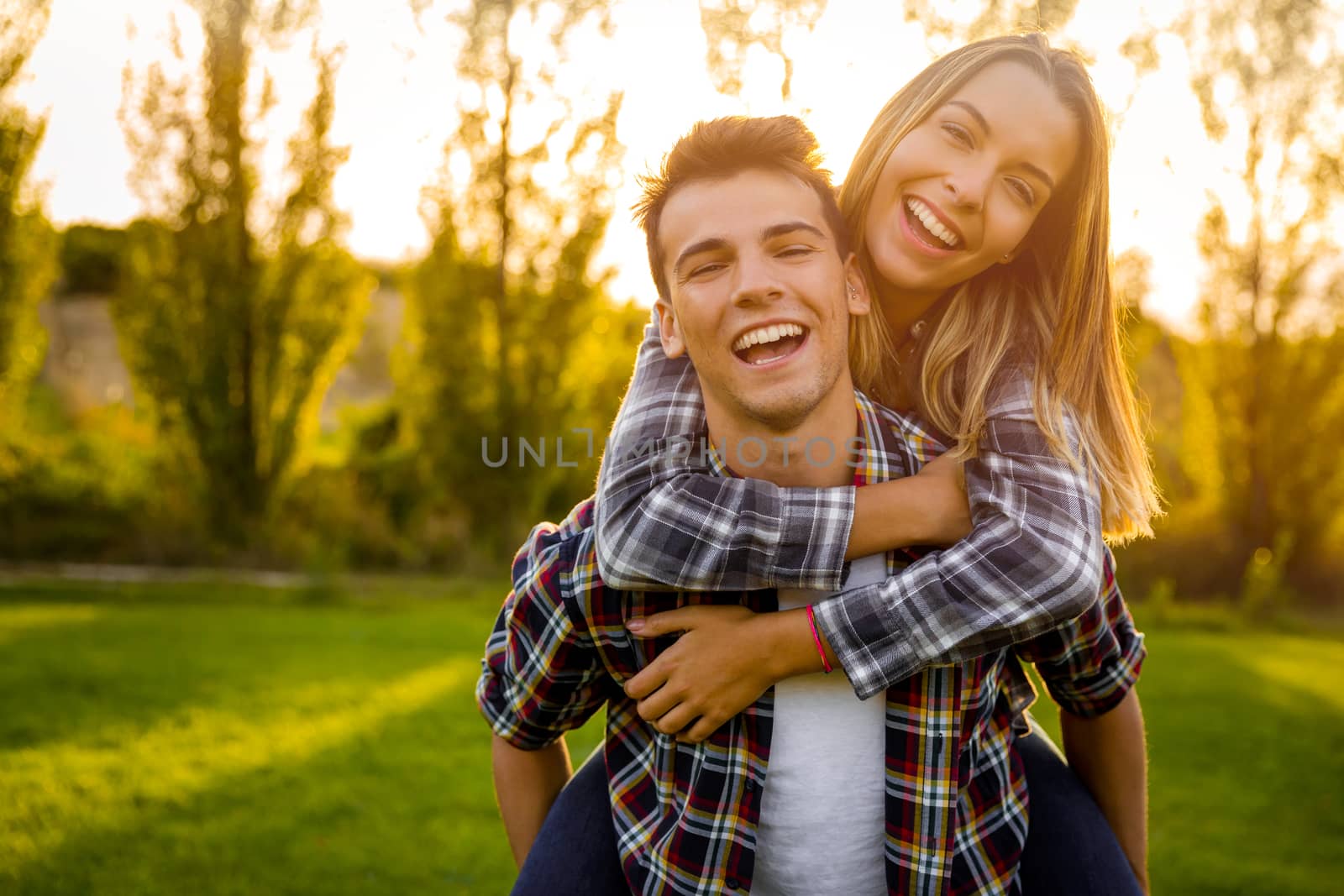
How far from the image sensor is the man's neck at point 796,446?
1.79 meters

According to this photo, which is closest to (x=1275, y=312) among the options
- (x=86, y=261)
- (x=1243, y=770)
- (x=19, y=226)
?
(x=1243, y=770)

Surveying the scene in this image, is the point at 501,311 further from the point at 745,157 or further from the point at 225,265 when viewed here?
the point at 745,157

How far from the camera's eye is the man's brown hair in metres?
1.86

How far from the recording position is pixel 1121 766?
79.1 inches

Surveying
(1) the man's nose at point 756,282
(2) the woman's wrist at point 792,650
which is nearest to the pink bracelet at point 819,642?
(2) the woman's wrist at point 792,650

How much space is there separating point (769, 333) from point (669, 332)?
302 millimetres

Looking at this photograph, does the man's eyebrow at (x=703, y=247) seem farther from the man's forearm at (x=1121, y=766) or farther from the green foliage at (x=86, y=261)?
the green foliage at (x=86, y=261)

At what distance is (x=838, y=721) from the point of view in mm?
1693

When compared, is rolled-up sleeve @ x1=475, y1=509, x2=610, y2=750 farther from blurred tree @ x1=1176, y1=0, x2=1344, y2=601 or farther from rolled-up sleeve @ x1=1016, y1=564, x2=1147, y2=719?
blurred tree @ x1=1176, y1=0, x2=1344, y2=601

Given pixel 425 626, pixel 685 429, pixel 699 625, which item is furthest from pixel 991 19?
pixel 425 626

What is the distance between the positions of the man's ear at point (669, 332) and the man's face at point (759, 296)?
8 cm

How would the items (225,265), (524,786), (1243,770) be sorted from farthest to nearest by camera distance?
(225,265), (1243,770), (524,786)

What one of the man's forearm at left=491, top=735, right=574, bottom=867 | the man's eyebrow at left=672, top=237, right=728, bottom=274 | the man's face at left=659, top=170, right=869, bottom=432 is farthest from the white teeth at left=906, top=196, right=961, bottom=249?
the man's forearm at left=491, top=735, right=574, bottom=867

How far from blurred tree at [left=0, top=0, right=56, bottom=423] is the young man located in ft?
43.7
